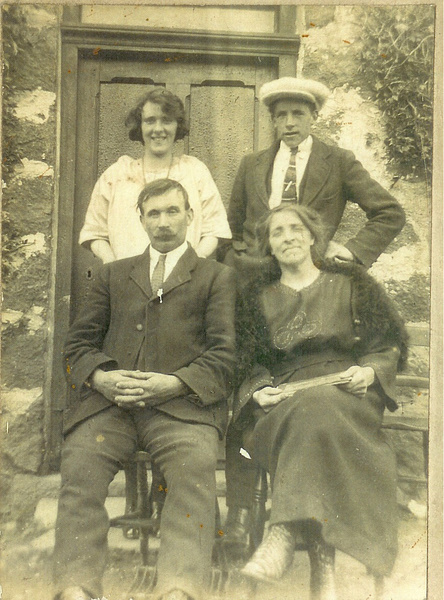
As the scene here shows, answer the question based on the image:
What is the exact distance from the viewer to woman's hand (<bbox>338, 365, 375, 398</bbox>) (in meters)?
2.79

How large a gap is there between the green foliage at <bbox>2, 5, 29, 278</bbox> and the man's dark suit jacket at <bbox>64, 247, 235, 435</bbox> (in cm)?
40

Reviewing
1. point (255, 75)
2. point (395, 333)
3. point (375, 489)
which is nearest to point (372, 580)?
point (375, 489)

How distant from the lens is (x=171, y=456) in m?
2.71

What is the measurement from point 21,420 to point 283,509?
45.1 inches

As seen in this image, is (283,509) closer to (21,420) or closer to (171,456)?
(171,456)

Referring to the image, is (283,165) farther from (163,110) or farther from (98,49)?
(98,49)

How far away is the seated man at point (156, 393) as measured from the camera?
2666 millimetres

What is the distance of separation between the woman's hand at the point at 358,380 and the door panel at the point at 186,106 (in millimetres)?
930

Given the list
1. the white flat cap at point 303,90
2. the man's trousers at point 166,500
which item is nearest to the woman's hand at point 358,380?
the man's trousers at point 166,500

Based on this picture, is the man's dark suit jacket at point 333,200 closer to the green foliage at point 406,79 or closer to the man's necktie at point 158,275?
the green foliage at point 406,79

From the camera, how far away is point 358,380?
2.79m

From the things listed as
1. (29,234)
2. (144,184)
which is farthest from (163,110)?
(29,234)

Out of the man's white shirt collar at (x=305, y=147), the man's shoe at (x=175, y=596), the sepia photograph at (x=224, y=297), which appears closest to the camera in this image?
the man's shoe at (x=175, y=596)

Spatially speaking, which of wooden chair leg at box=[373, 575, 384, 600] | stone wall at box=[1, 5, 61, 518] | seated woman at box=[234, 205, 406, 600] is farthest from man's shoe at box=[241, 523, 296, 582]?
stone wall at box=[1, 5, 61, 518]
